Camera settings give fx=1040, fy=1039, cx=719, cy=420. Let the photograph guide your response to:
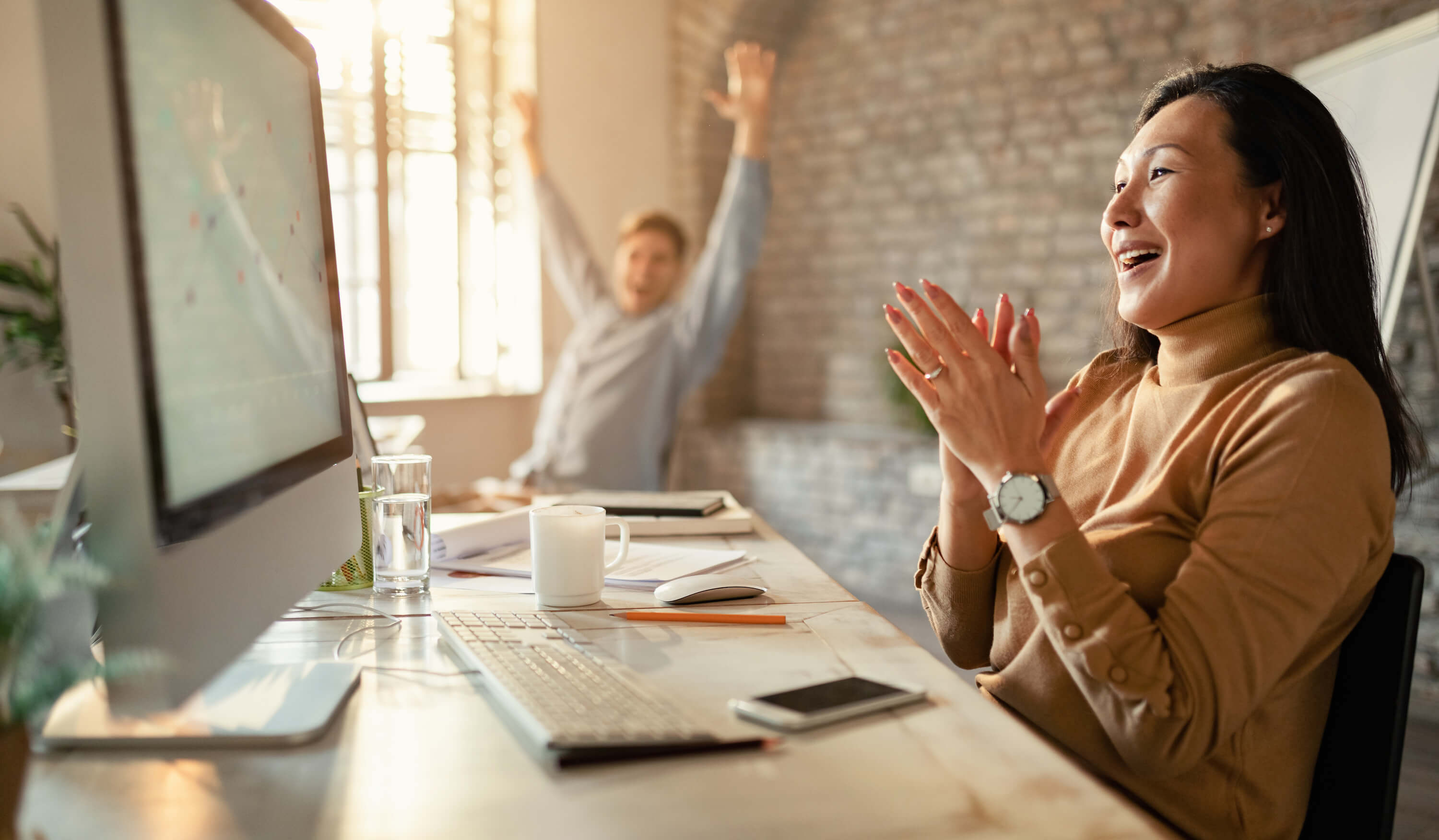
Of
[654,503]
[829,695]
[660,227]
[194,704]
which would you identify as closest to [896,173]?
[660,227]

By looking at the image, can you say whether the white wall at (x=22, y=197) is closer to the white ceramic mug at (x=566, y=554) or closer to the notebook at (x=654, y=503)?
the notebook at (x=654, y=503)

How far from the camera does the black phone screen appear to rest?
0.82 m

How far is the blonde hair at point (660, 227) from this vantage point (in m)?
3.43

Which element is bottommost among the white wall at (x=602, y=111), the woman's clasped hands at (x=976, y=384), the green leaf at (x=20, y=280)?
the woman's clasped hands at (x=976, y=384)

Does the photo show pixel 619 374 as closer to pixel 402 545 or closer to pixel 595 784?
pixel 402 545

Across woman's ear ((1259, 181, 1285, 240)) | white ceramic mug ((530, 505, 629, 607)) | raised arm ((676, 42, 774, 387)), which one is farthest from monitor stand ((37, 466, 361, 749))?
raised arm ((676, 42, 774, 387))

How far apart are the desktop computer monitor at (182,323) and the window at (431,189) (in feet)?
12.1

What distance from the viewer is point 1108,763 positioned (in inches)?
40.1

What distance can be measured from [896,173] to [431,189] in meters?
2.07

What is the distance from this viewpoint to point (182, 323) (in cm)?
70

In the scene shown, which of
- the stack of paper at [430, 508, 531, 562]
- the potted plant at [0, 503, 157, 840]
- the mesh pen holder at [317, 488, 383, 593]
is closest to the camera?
the potted plant at [0, 503, 157, 840]

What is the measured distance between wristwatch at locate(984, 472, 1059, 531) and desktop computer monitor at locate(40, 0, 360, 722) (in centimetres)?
64

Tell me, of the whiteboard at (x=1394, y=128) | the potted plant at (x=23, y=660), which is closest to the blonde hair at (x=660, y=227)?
the whiteboard at (x=1394, y=128)

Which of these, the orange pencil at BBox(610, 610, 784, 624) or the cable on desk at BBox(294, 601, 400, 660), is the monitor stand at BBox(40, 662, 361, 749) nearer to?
the cable on desk at BBox(294, 601, 400, 660)
